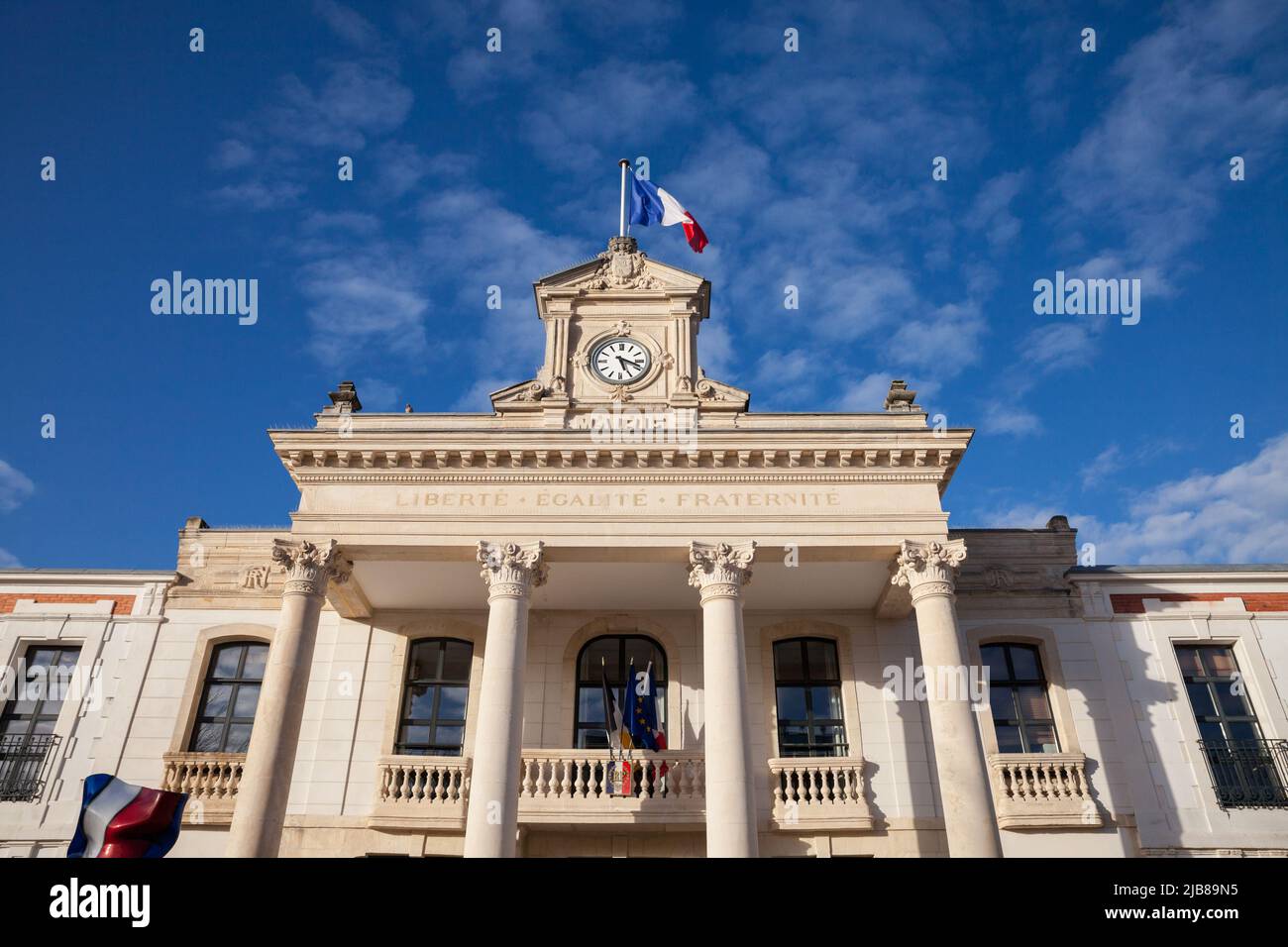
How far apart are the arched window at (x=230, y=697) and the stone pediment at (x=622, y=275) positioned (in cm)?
1119

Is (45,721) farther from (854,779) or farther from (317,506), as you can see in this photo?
(854,779)

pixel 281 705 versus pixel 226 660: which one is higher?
pixel 226 660

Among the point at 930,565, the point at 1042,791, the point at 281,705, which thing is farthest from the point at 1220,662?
the point at 281,705

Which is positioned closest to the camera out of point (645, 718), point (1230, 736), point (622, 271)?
point (645, 718)

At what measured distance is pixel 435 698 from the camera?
64.1 feet

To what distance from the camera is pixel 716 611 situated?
54.1ft

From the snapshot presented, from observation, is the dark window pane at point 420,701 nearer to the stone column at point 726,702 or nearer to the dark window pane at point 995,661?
the stone column at point 726,702

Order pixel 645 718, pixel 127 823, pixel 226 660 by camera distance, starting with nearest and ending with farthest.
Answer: pixel 127 823
pixel 645 718
pixel 226 660

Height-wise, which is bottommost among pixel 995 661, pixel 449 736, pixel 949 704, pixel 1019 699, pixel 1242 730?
pixel 949 704

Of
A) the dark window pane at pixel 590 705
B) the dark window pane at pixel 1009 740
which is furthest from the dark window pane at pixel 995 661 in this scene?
the dark window pane at pixel 590 705

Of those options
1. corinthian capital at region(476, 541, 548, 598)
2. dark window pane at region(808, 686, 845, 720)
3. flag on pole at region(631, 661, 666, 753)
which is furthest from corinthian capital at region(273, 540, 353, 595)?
dark window pane at region(808, 686, 845, 720)

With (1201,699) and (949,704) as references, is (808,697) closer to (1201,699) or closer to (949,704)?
(949,704)

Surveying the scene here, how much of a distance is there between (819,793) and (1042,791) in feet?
14.9

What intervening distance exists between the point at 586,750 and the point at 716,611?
4.12 metres
